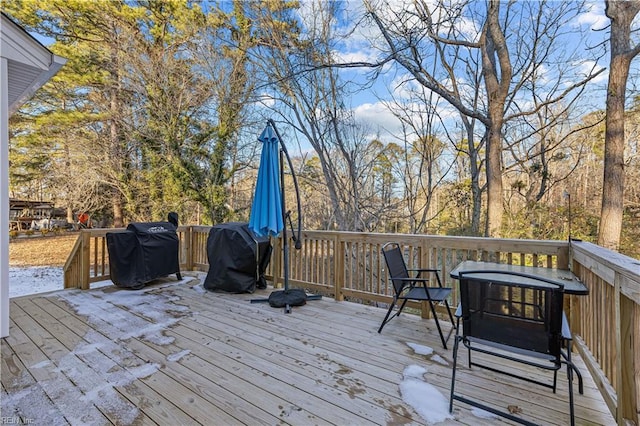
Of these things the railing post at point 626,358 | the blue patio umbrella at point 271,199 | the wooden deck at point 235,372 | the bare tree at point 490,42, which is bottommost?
the wooden deck at point 235,372

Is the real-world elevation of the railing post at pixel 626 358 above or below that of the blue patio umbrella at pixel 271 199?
below

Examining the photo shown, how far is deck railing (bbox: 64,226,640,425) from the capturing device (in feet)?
4.98

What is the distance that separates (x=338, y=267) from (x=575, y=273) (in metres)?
2.42

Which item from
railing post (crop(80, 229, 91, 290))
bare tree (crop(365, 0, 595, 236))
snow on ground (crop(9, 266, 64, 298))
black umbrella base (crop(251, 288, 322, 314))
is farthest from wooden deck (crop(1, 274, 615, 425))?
bare tree (crop(365, 0, 595, 236))

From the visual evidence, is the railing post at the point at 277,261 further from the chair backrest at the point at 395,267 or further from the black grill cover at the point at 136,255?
the chair backrest at the point at 395,267

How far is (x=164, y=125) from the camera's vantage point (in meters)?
8.98

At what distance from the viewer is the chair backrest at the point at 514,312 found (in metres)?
1.63

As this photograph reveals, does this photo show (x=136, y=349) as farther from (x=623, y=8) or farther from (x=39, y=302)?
(x=623, y=8)

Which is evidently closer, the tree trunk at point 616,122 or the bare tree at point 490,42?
the tree trunk at point 616,122

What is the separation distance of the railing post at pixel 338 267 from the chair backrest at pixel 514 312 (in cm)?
221

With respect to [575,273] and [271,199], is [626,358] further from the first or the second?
[271,199]

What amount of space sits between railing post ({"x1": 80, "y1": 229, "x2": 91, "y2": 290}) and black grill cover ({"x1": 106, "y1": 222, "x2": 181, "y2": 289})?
33 centimetres

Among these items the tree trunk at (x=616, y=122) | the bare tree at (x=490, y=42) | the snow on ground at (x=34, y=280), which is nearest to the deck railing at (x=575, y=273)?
the snow on ground at (x=34, y=280)

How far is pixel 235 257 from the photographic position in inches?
169
